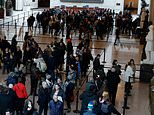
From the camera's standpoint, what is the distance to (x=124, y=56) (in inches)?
946

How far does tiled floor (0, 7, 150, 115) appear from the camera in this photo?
589 inches

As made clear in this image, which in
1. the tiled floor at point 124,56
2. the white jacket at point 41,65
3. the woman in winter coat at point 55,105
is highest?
the white jacket at point 41,65

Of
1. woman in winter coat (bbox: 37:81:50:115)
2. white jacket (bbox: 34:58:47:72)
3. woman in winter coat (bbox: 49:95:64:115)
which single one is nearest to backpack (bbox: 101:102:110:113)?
woman in winter coat (bbox: 49:95:64:115)

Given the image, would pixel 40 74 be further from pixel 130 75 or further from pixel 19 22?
pixel 19 22

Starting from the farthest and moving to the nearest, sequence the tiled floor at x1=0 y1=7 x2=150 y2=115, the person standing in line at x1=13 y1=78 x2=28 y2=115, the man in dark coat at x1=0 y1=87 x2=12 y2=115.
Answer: the tiled floor at x1=0 y1=7 x2=150 y2=115 < the person standing in line at x1=13 y1=78 x2=28 y2=115 < the man in dark coat at x1=0 y1=87 x2=12 y2=115

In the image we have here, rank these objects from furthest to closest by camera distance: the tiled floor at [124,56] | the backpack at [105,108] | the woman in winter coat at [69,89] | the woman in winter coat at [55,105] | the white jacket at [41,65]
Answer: the white jacket at [41,65], the tiled floor at [124,56], the woman in winter coat at [69,89], the woman in winter coat at [55,105], the backpack at [105,108]

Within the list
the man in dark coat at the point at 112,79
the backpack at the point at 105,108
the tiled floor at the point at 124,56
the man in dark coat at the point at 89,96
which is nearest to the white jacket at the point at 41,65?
A: the tiled floor at the point at 124,56

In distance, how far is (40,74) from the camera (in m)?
15.5

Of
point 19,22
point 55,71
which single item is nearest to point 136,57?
point 55,71

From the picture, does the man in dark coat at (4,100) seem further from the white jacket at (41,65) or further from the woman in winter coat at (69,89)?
the white jacket at (41,65)

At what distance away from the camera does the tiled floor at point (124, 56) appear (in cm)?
1496

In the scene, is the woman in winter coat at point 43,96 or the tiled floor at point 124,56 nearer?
the woman in winter coat at point 43,96

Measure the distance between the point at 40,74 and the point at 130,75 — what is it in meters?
3.43

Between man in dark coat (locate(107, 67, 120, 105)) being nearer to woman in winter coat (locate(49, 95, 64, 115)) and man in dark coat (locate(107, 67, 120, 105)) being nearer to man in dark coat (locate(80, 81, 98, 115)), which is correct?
man in dark coat (locate(80, 81, 98, 115))
